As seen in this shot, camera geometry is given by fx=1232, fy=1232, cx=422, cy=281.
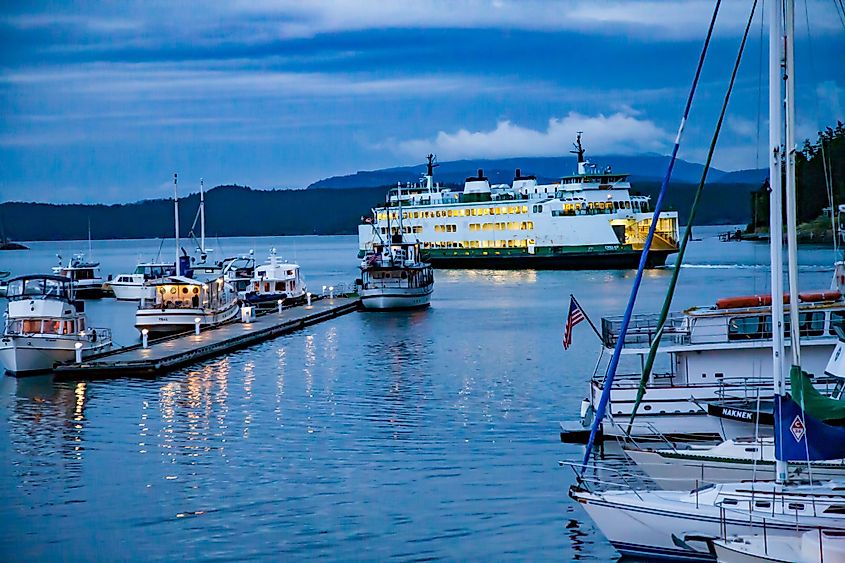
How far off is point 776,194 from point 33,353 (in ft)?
82.7

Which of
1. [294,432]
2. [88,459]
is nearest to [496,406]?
[294,432]

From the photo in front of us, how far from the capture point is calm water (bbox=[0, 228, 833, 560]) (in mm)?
17828

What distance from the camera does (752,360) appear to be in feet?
75.5

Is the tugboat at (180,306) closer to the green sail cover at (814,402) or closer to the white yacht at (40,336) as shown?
the white yacht at (40,336)

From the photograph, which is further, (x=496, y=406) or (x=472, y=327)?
(x=472, y=327)

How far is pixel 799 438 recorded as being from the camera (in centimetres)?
1524

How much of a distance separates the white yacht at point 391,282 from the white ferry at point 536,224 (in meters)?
31.5

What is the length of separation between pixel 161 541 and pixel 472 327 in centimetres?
3457

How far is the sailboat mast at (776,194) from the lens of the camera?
49.4ft

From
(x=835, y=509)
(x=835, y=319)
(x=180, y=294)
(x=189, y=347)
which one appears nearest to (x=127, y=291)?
(x=180, y=294)

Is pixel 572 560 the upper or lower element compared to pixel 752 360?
lower

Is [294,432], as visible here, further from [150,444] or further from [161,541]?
[161,541]

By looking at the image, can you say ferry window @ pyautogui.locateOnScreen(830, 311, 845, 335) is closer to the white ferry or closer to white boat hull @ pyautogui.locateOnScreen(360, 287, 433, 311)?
white boat hull @ pyautogui.locateOnScreen(360, 287, 433, 311)

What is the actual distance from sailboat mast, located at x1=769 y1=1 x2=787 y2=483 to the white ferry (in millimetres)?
77913
